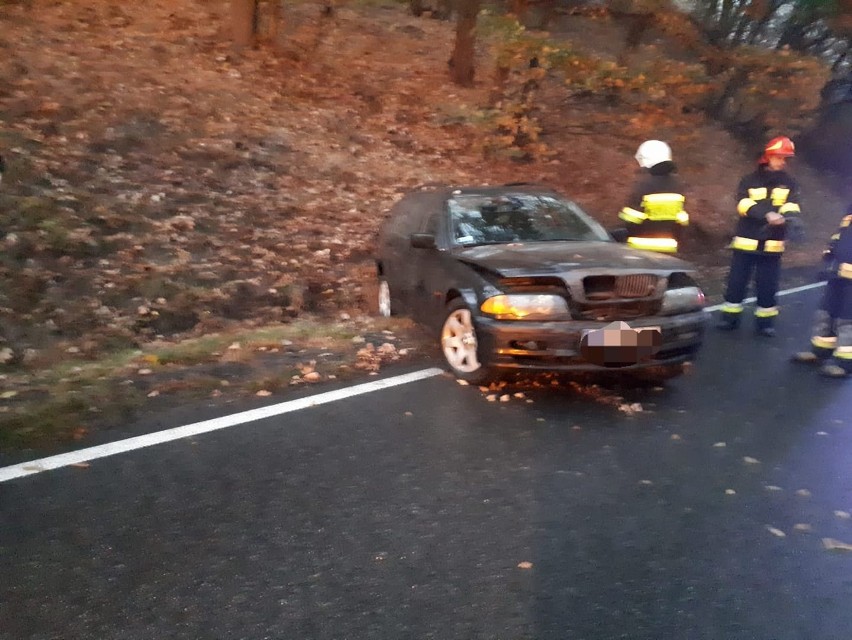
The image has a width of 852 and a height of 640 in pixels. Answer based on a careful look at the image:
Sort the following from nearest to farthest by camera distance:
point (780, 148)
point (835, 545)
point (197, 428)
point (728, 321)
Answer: point (835, 545), point (197, 428), point (780, 148), point (728, 321)

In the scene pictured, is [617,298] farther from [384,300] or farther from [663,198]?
[384,300]

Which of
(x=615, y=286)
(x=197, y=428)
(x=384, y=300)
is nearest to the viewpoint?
(x=197, y=428)

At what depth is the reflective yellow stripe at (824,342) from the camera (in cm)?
646

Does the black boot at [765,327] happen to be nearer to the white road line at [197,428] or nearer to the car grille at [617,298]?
the car grille at [617,298]

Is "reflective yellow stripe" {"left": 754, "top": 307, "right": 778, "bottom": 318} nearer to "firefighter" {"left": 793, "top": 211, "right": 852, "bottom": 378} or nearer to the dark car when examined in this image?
"firefighter" {"left": 793, "top": 211, "right": 852, "bottom": 378}

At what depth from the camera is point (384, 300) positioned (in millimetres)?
8406

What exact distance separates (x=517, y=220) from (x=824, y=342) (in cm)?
284

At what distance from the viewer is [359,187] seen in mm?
12375

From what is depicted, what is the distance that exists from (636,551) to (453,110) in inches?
486

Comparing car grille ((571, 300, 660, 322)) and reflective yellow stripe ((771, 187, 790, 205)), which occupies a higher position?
reflective yellow stripe ((771, 187, 790, 205))

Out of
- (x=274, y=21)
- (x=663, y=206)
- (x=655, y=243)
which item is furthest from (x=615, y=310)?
(x=274, y=21)

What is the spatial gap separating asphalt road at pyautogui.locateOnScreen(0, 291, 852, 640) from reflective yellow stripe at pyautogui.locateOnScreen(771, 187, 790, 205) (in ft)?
8.97

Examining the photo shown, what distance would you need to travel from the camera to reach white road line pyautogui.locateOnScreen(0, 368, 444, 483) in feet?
13.6

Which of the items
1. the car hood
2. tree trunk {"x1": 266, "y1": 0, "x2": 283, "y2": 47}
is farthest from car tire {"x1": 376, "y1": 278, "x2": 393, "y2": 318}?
tree trunk {"x1": 266, "y1": 0, "x2": 283, "y2": 47}
